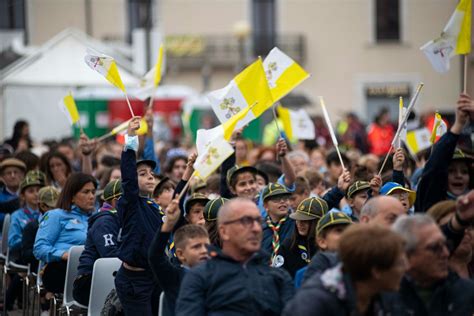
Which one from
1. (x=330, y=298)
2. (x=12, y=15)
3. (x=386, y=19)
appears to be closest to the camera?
(x=330, y=298)

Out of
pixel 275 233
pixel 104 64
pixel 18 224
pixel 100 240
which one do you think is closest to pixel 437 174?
pixel 275 233

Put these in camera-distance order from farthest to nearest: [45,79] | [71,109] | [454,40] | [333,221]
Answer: [45,79] < [71,109] < [454,40] < [333,221]

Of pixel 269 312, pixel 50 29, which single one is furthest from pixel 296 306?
pixel 50 29

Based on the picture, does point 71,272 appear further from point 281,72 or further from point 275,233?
point 281,72

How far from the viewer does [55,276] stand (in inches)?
397

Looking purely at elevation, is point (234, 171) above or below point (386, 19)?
below

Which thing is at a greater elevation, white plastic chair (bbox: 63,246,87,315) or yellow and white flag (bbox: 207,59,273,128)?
yellow and white flag (bbox: 207,59,273,128)

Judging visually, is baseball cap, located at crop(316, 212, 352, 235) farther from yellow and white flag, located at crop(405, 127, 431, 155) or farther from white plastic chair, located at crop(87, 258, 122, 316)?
yellow and white flag, located at crop(405, 127, 431, 155)

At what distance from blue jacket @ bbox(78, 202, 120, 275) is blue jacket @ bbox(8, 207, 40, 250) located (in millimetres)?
2453

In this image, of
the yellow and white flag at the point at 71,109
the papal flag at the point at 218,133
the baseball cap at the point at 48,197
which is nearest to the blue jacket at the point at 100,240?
the baseball cap at the point at 48,197

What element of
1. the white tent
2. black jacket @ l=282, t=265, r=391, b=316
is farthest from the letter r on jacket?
the white tent

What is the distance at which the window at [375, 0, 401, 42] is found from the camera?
44375 millimetres

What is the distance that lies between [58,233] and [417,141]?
6.78m

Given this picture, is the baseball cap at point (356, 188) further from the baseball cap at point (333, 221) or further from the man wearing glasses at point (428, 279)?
the man wearing glasses at point (428, 279)
